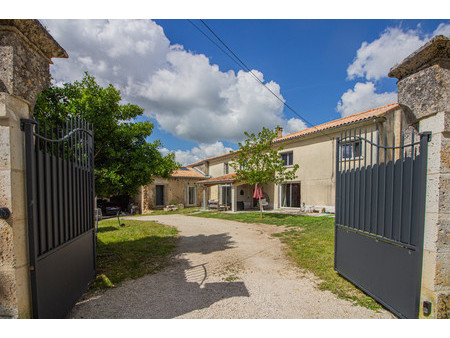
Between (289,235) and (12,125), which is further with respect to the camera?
(289,235)

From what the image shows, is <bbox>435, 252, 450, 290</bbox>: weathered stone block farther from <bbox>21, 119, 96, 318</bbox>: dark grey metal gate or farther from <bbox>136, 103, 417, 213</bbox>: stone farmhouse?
<bbox>136, 103, 417, 213</bbox>: stone farmhouse

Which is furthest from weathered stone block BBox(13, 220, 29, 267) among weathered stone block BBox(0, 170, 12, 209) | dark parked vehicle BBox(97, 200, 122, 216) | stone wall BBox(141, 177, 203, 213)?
stone wall BBox(141, 177, 203, 213)

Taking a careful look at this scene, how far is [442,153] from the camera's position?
8.23 ft

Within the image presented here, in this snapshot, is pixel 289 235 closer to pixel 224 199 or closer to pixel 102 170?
pixel 102 170

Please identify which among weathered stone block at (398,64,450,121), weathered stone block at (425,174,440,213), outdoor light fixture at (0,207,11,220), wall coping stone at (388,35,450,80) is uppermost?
wall coping stone at (388,35,450,80)

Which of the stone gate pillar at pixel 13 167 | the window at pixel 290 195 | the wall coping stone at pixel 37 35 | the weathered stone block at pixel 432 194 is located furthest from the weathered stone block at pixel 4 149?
the window at pixel 290 195

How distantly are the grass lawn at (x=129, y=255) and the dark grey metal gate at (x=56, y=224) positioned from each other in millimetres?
553

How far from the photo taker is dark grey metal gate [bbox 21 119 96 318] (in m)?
2.31

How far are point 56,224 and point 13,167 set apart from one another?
3.12 feet

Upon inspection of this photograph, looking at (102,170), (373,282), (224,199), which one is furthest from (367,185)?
(224,199)

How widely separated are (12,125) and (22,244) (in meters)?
1.19

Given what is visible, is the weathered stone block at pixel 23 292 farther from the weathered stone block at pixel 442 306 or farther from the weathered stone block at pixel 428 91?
the weathered stone block at pixel 428 91

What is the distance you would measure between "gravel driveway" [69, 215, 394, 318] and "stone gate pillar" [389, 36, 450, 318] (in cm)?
82

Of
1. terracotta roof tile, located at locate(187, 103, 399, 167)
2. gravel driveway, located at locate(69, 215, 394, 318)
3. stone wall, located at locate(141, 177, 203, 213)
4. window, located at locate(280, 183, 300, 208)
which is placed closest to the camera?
gravel driveway, located at locate(69, 215, 394, 318)
